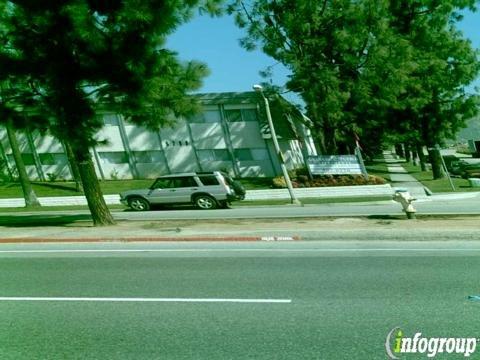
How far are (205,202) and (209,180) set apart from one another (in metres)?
1.03

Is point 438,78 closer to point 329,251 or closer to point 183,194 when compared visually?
point 183,194

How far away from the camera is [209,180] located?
76.5ft

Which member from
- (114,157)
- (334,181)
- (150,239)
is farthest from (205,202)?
(114,157)

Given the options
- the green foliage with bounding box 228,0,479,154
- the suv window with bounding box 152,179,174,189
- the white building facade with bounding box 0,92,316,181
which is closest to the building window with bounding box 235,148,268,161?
the white building facade with bounding box 0,92,316,181

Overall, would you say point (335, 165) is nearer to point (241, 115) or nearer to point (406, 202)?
point (241, 115)

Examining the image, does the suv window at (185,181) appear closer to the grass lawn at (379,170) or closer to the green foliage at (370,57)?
the green foliage at (370,57)

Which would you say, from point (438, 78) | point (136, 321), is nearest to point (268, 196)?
point (438, 78)

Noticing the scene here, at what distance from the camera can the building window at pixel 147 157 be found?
41062 mm

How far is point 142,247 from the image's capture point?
1145cm

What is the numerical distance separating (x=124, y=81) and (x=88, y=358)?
402 inches

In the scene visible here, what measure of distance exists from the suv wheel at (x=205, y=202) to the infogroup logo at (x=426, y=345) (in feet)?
61.3

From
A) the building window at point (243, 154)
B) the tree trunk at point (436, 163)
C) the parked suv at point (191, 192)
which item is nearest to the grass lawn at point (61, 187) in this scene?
the building window at point (243, 154)

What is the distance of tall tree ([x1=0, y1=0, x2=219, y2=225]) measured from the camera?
12.4 metres

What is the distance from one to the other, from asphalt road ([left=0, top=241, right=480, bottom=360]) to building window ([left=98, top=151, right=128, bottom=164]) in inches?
1255
